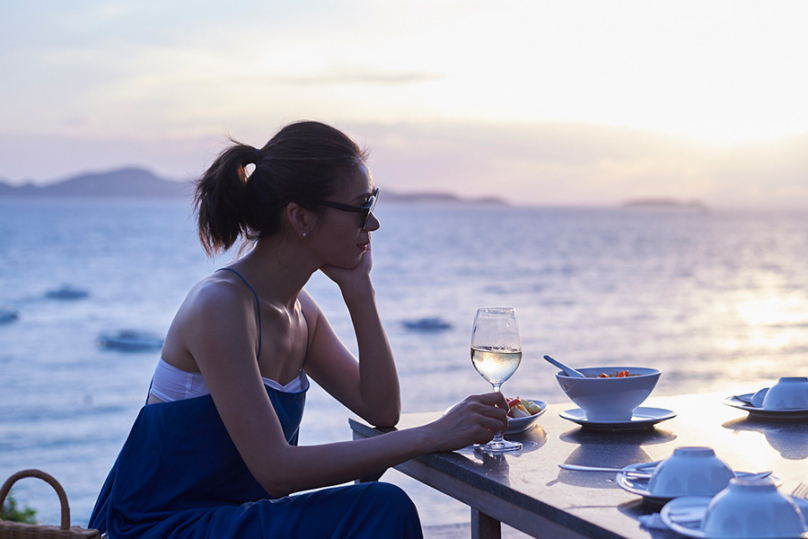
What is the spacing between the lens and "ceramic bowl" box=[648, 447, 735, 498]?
1.23 m

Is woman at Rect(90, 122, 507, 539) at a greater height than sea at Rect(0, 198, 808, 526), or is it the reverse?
woman at Rect(90, 122, 507, 539)

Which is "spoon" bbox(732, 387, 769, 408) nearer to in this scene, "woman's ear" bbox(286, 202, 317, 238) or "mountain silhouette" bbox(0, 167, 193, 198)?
"woman's ear" bbox(286, 202, 317, 238)

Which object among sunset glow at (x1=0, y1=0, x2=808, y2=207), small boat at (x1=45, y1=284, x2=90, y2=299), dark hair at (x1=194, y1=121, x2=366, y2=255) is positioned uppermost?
sunset glow at (x1=0, y1=0, x2=808, y2=207)

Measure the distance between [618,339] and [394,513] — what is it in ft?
65.8

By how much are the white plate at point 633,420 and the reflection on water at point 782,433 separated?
0.47 feet

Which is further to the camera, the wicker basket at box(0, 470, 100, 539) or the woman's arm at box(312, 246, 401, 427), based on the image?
the woman's arm at box(312, 246, 401, 427)

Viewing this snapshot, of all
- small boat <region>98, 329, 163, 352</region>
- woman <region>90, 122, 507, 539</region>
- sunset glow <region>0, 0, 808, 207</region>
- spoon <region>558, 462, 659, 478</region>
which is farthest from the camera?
small boat <region>98, 329, 163, 352</region>

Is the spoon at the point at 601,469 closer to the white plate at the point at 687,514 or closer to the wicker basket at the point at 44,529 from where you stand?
the white plate at the point at 687,514

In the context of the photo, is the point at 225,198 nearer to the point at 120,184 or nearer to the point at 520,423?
the point at 520,423

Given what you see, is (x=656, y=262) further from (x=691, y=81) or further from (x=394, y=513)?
(x=394, y=513)

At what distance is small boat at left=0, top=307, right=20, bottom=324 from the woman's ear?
1031 inches

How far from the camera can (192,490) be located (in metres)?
1.88

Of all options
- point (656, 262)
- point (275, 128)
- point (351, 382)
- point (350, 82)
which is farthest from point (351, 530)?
point (656, 262)

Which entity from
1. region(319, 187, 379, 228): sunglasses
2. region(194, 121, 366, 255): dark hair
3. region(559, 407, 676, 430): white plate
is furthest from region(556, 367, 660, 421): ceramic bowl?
region(194, 121, 366, 255): dark hair
